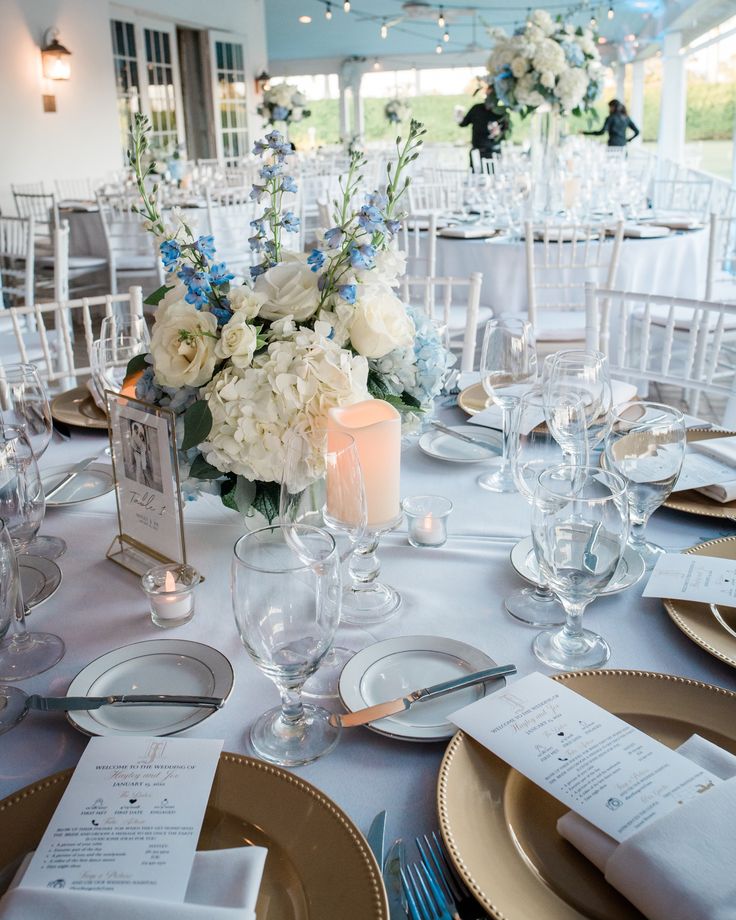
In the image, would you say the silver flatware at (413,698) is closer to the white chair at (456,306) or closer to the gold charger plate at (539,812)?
the gold charger plate at (539,812)

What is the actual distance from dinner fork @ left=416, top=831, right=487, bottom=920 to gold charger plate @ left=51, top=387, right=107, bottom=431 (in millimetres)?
1173

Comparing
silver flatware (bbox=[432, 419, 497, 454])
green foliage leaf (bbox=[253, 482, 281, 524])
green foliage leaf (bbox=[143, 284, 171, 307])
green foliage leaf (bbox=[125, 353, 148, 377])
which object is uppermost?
green foliage leaf (bbox=[143, 284, 171, 307])

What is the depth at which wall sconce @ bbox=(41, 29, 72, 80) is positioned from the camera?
757 centimetres

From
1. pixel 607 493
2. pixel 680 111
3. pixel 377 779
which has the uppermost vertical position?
pixel 680 111

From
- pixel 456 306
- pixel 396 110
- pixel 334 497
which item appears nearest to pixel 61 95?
pixel 396 110

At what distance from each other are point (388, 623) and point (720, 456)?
2.29 ft

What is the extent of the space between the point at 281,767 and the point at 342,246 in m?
0.63

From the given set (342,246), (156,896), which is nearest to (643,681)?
(156,896)

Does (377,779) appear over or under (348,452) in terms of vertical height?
under

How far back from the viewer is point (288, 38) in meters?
14.8

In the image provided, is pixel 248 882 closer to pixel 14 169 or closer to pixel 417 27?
pixel 14 169

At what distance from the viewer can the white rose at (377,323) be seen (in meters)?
1.04

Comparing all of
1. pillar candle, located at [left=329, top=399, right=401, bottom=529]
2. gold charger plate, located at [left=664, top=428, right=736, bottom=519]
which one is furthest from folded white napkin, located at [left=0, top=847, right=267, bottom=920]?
gold charger plate, located at [left=664, top=428, right=736, bottom=519]

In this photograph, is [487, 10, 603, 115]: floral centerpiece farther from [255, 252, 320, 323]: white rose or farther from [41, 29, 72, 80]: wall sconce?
[41, 29, 72, 80]: wall sconce
